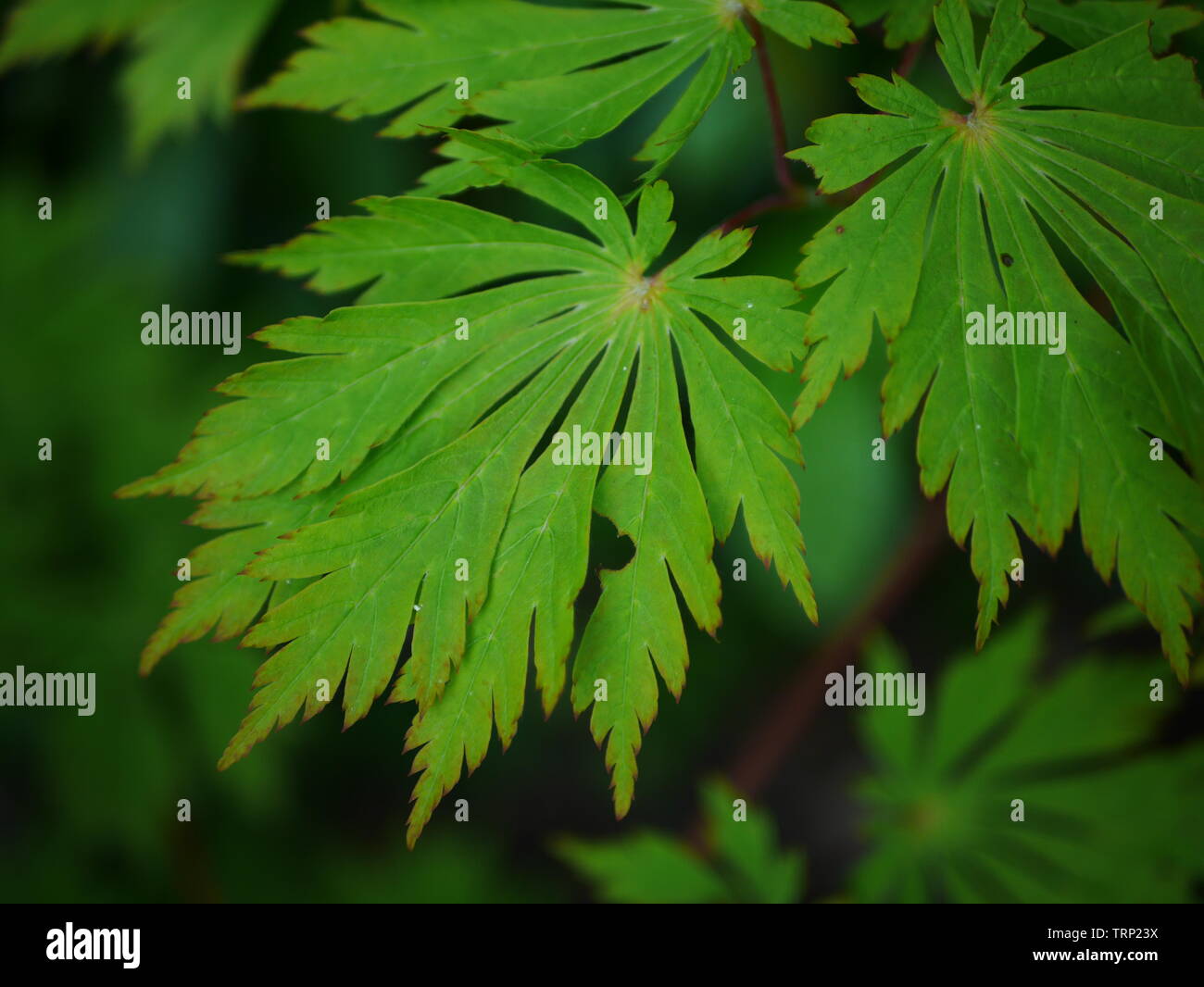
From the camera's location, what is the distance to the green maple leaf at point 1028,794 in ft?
6.67

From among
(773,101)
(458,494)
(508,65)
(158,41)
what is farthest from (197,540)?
(773,101)

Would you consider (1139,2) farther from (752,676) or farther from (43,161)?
(43,161)

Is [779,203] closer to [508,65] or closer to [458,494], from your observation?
[508,65]

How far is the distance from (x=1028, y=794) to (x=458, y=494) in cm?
175

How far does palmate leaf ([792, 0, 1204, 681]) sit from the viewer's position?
1.06m

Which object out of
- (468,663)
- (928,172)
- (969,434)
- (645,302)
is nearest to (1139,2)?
(928,172)

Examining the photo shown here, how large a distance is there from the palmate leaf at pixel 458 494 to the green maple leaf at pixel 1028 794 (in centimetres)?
112

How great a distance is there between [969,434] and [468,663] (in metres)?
0.66

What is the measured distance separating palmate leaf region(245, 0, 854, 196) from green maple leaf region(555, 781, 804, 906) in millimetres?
1510

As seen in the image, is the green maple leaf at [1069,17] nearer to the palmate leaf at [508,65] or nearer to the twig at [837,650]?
the palmate leaf at [508,65]

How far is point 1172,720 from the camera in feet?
8.93
